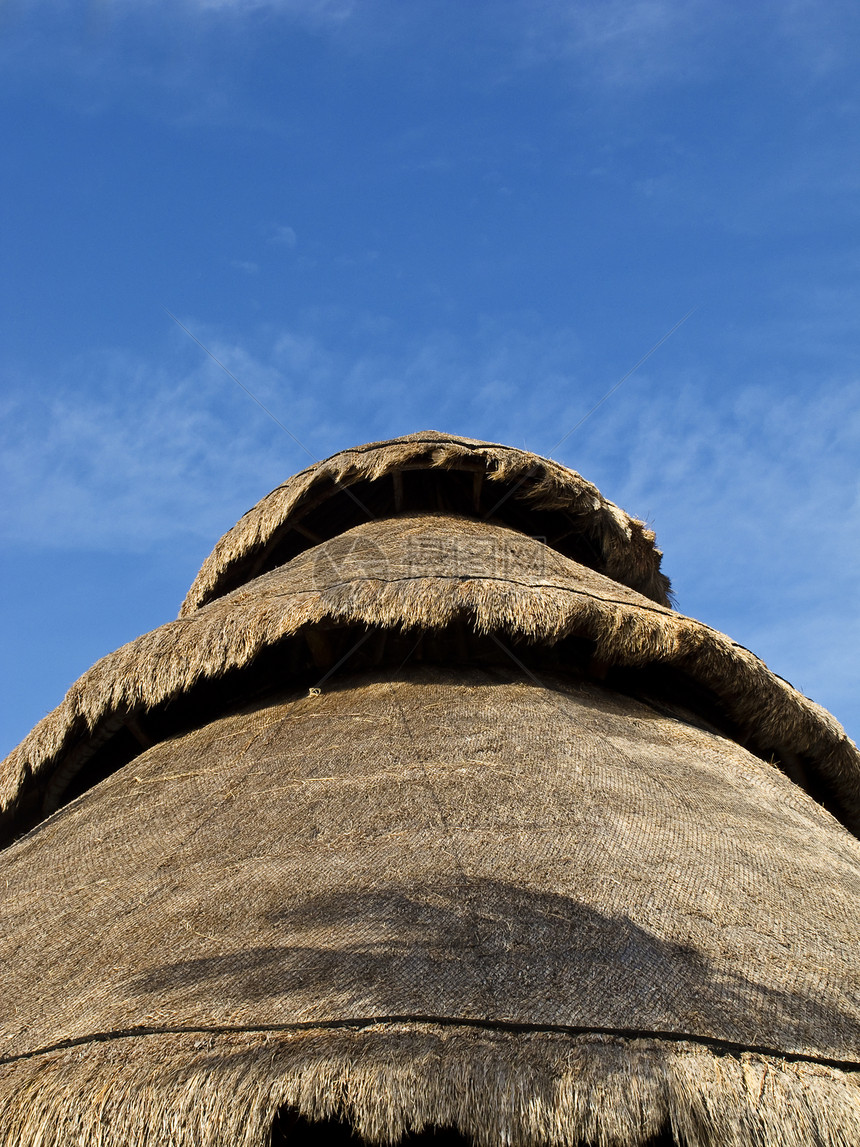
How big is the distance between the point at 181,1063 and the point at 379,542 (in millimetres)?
3921

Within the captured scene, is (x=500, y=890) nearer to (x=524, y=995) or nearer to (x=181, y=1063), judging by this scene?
(x=524, y=995)

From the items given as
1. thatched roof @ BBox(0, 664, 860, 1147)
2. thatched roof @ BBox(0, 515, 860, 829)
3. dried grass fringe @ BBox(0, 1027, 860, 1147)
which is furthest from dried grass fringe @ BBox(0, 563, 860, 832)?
dried grass fringe @ BBox(0, 1027, 860, 1147)

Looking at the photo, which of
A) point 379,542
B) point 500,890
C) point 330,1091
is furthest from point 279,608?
point 330,1091

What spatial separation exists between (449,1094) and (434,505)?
5.39 meters

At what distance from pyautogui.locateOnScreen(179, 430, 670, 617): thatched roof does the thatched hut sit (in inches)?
2.2

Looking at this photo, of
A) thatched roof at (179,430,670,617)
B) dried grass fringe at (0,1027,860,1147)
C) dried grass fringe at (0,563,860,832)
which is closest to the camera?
dried grass fringe at (0,1027,860,1147)

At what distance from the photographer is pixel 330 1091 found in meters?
2.25

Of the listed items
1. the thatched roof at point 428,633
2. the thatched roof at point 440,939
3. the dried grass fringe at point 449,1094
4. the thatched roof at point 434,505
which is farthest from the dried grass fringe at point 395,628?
the dried grass fringe at point 449,1094

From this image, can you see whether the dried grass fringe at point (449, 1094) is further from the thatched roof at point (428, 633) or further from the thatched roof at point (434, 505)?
the thatched roof at point (434, 505)

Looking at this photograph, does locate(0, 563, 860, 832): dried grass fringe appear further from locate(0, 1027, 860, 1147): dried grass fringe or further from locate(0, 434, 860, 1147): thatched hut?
locate(0, 1027, 860, 1147): dried grass fringe

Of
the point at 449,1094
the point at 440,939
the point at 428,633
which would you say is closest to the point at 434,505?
the point at 428,633

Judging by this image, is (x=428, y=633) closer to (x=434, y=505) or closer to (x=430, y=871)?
(x=430, y=871)

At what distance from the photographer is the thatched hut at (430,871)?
2277 millimetres

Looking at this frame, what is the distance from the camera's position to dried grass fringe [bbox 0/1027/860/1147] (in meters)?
2.21
